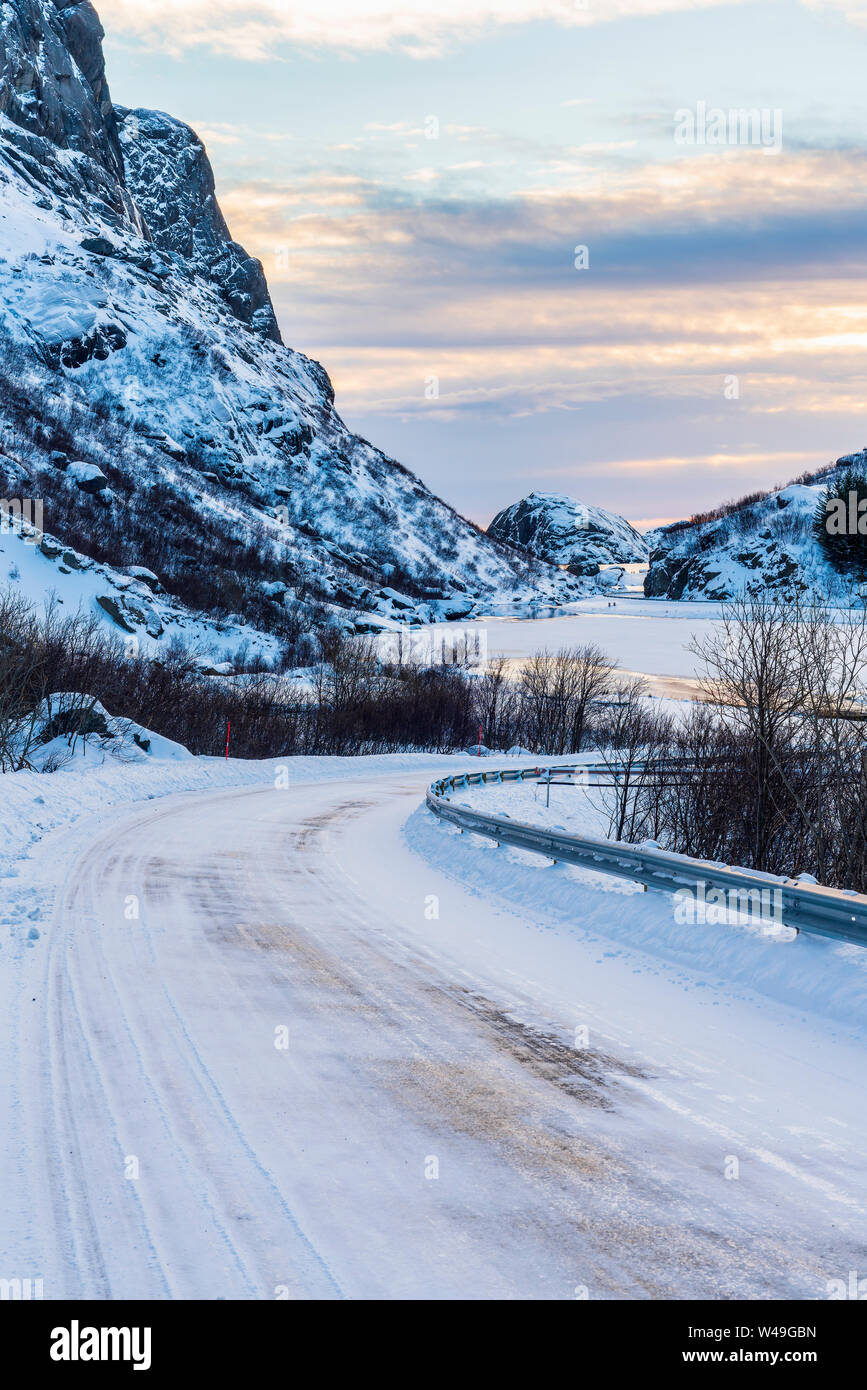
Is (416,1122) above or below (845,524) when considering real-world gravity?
below

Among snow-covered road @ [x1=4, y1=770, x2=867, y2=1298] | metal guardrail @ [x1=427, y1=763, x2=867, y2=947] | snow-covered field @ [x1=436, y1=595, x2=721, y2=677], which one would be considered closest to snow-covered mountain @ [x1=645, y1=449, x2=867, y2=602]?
snow-covered field @ [x1=436, y1=595, x2=721, y2=677]

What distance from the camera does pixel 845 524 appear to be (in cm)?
12512

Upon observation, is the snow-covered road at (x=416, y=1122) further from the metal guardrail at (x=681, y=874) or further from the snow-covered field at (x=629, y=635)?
the snow-covered field at (x=629, y=635)

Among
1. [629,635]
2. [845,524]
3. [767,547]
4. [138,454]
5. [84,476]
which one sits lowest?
[629,635]

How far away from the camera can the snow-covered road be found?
3957 mm

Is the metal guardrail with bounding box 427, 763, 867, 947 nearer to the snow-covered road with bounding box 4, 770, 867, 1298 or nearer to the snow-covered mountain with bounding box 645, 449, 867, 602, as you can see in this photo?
the snow-covered road with bounding box 4, 770, 867, 1298

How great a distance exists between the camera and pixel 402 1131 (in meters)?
5.21

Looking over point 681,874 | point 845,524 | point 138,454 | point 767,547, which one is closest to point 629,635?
point 767,547

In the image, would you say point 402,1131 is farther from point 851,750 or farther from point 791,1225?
point 851,750

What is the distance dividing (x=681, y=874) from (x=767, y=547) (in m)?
164

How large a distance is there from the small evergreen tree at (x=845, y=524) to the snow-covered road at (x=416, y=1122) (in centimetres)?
11186

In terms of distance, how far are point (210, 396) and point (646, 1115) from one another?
19007cm

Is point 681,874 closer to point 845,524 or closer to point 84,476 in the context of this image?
point 84,476

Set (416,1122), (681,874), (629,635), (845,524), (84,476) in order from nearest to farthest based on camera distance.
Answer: (416,1122), (681,874), (84,476), (845,524), (629,635)
